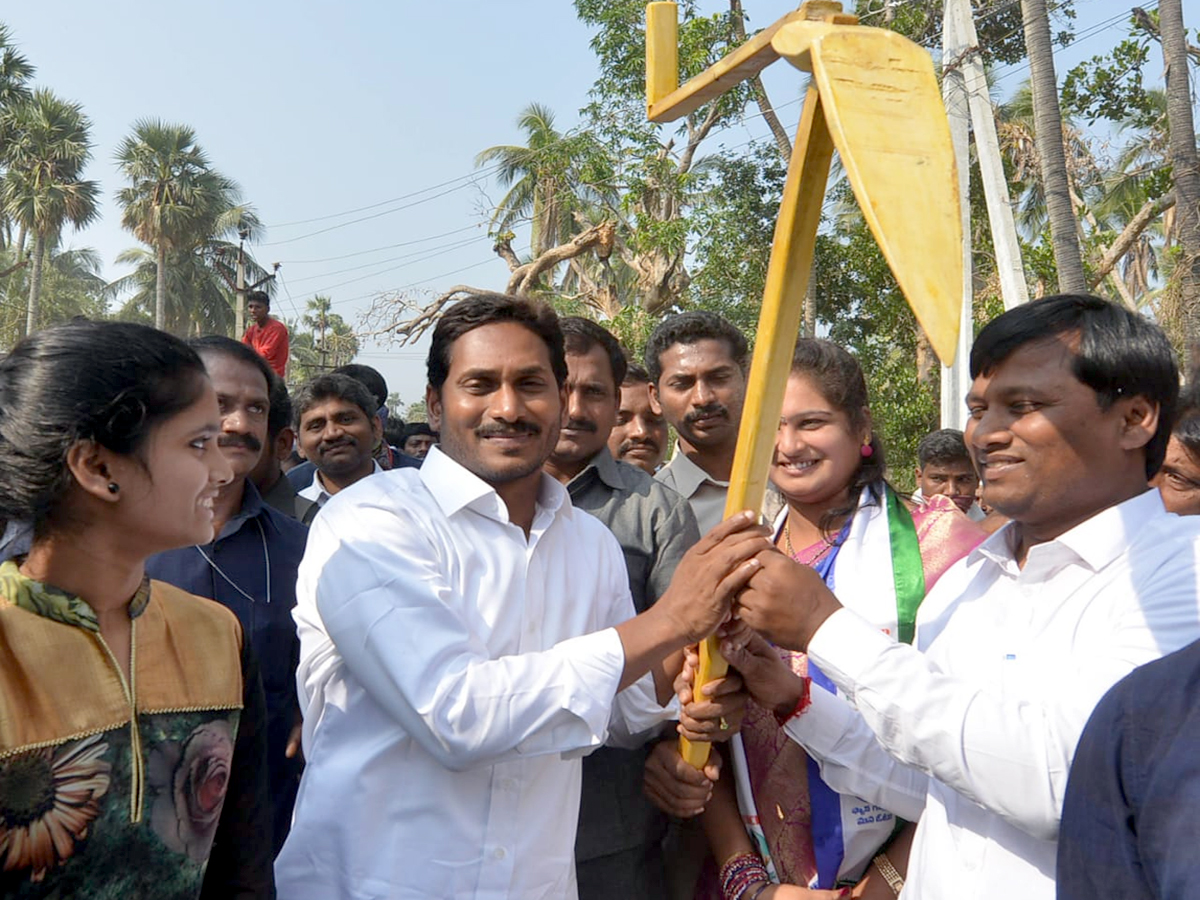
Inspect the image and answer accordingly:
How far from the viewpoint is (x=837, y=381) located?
265 centimetres

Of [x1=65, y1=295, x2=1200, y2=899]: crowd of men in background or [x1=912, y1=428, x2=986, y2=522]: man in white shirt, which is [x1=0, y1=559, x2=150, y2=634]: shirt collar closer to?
[x1=65, y1=295, x2=1200, y2=899]: crowd of men in background

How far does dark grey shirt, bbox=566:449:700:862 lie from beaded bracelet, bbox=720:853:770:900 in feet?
0.76

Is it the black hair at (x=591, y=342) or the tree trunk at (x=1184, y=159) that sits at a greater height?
the tree trunk at (x=1184, y=159)

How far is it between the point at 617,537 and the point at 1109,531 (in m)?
1.30

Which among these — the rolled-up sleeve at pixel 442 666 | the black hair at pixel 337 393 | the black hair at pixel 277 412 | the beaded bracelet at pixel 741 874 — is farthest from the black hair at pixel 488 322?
the black hair at pixel 337 393

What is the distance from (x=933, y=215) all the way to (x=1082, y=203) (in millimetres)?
20540

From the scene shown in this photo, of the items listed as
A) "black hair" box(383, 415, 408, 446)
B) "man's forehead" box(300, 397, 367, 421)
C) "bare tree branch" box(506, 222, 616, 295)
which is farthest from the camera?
"bare tree branch" box(506, 222, 616, 295)

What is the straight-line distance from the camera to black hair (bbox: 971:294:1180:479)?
74.5 inches

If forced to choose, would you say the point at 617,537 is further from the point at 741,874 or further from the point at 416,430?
the point at 416,430

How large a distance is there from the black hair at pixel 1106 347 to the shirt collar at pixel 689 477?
5.14ft

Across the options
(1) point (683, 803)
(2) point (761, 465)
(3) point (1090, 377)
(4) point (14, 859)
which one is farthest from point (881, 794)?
(4) point (14, 859)

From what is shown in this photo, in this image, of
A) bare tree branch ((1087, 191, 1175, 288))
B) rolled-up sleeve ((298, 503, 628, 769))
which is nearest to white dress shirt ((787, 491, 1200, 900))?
rolled-up sleeve ((298, 503, 628, 769))

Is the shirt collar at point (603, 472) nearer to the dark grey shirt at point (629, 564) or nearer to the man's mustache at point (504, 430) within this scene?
the dark grey shirt at point (629, 564)

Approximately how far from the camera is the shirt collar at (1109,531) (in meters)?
1.80
